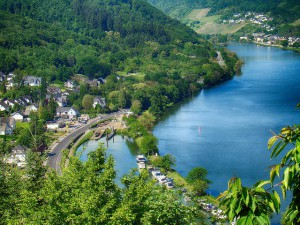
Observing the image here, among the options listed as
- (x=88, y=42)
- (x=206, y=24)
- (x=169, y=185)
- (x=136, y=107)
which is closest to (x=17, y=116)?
(x=136, y=107)

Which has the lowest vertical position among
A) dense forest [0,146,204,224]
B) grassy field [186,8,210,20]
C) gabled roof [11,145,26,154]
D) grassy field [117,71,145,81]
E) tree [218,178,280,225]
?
gabled roof [11,145,26,154]

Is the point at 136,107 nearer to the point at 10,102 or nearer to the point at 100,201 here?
the point at 10,102

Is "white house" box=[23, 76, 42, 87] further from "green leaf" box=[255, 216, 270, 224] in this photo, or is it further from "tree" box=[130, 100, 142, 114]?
"green leaf" box=[255, 216, 270, 224]

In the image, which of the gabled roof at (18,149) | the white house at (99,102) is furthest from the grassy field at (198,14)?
the gabled roof at (18,149)

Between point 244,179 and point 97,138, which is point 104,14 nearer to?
point 97,138

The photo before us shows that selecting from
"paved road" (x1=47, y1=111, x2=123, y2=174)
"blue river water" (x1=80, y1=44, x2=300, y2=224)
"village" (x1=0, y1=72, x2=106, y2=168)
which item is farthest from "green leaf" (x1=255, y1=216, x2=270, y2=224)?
"village" (x1=0, y1=72, x2=106, y2=168)

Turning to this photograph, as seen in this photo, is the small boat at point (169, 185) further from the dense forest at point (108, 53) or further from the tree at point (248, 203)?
the tree at point (248, 203)

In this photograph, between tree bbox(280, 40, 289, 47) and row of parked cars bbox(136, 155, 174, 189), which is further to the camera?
tree bbox(280, 40, 289, 47)
